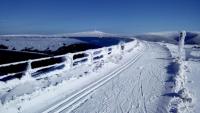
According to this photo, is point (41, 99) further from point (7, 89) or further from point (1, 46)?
point (1, 46)

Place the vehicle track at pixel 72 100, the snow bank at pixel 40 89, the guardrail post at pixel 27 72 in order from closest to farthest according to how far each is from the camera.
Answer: the vehicle track at pixel 72 100 < the snow bank at pixel 40 89 < the guardrail post at pixel 27 72

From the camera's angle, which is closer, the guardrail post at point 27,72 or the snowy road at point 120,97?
the snowy road at point 120,97

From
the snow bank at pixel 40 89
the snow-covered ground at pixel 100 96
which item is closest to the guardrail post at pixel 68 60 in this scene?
the snow bank at pixel 40 89

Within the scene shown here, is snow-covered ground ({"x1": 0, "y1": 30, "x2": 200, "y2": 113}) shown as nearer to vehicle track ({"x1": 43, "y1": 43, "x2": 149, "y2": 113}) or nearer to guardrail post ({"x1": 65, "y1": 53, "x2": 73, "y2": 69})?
vehicle track ({"x1": 43, "y1": 43, "x2": 149, "y2": 113})

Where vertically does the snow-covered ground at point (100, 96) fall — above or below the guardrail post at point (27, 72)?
below

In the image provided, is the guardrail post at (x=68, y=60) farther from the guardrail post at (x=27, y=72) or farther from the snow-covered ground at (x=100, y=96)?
the guardrail post at (x=27, y=72)

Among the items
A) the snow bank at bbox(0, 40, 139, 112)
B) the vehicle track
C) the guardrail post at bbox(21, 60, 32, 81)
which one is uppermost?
the guardrail post at bbox(21, 60, 32, 81)

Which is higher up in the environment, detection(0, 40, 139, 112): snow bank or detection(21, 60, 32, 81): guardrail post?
detection(21, 60, 32, 81): guardrail post

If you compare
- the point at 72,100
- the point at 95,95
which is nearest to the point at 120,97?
the point at 95,95

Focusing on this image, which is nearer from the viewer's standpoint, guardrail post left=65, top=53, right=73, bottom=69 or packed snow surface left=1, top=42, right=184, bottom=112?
packed snow surface left=1, top=42, right=184, bottom=112

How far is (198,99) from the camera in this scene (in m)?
5.32

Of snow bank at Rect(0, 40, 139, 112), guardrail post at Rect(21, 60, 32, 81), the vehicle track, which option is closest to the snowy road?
the vehicle track

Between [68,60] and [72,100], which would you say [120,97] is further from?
[68,60]

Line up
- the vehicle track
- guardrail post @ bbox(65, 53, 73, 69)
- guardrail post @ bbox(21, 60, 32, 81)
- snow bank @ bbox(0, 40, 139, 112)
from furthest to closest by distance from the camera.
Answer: guardrail post @ bbox(65, 53, 73, 69)
guardrail post @ bbox(21, 60, 32, 81)
snow bank @ bbox(0, 40, 139, 112)
the vehicle track
